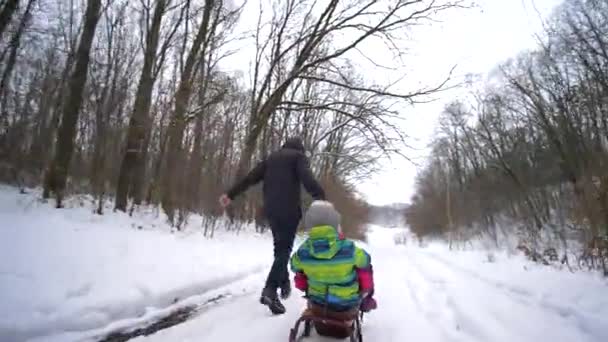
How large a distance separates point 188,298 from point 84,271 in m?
1.17

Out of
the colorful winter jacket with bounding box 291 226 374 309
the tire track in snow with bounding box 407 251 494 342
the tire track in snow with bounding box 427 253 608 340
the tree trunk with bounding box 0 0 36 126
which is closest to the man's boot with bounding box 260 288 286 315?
the colorful winter jacket with bounding box 291 226 374 309

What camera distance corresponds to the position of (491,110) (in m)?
30.4

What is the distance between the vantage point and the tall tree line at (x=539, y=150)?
6871mm

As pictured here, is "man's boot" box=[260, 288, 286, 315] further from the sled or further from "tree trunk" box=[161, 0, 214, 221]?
"tree trunk" box=[161, 0, 214, 221]

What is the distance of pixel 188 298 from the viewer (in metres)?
4.07

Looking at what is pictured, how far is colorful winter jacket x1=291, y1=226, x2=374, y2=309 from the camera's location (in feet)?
8.54

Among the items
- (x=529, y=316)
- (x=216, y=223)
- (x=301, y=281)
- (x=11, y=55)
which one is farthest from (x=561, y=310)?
(x=11, y=55)

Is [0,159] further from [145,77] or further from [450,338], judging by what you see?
[450,338]

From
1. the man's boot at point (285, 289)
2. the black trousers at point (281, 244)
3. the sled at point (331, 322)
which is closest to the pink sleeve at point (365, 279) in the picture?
the sled at point (331, 322)

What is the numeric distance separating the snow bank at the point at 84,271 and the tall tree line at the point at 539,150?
6198 mm

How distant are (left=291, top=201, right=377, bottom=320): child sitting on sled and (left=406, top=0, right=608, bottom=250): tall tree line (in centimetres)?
471

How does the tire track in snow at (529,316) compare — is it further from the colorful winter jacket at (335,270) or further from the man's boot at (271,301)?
the man's boot at (271,301)

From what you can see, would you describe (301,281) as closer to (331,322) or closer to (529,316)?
(331,322)

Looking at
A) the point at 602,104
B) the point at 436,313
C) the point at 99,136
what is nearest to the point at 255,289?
the point at 436,313
